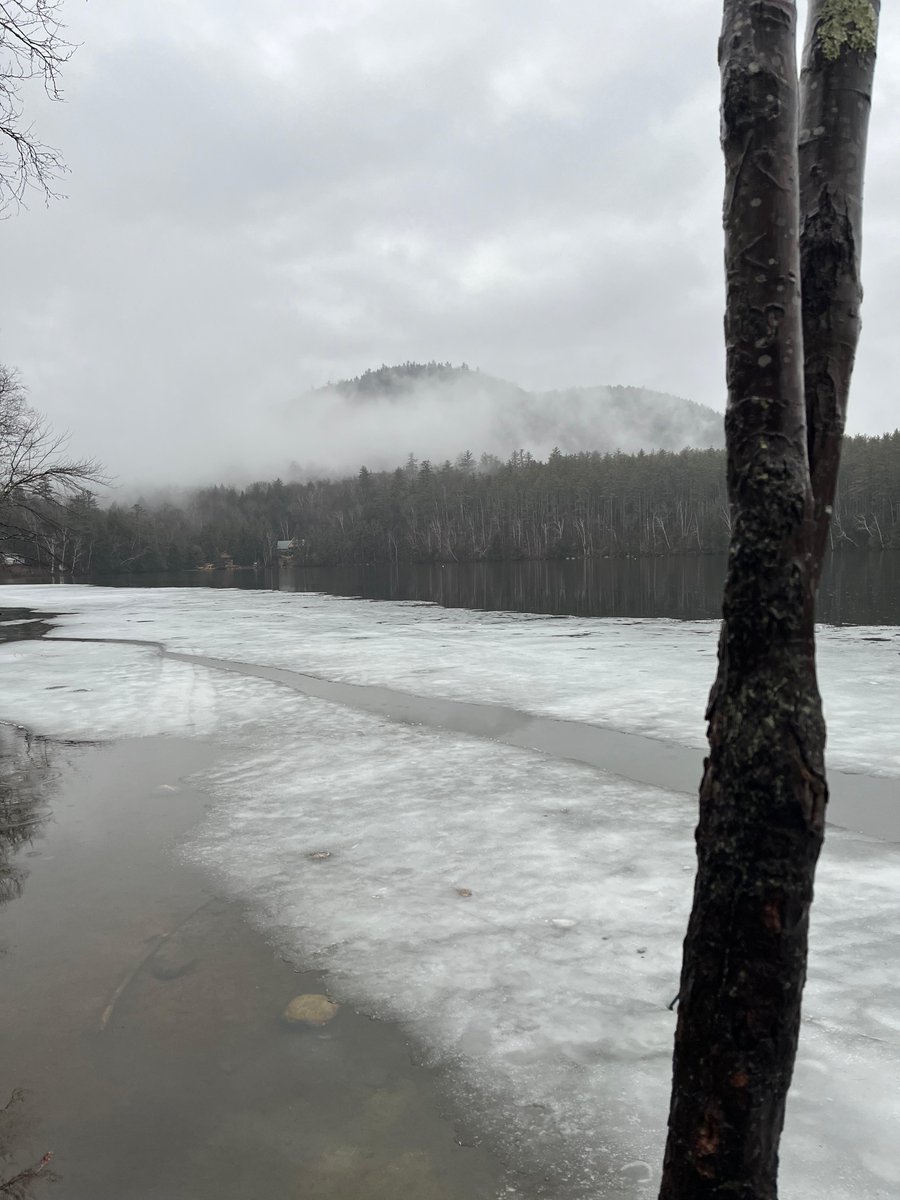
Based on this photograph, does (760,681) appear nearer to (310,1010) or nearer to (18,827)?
(310,1010)

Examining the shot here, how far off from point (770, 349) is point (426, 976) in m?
3.71

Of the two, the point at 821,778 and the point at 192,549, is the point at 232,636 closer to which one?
the point at 821,778

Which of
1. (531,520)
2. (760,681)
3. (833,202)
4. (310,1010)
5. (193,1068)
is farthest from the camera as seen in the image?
(531,520)

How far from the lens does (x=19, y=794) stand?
7.74 m

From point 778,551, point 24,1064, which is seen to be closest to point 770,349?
point 778,551

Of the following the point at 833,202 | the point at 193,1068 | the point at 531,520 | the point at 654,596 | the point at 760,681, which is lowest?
the point at 193,1068

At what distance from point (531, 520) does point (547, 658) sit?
103m

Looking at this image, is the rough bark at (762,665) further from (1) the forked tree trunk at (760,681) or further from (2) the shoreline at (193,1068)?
(2) the shoreline at (193,1068)

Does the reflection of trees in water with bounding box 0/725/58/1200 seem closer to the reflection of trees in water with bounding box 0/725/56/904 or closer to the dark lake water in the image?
the reflection of trees in water with bounding box 0/725/56/904

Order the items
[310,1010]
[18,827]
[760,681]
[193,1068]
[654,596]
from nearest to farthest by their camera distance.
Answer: [760,681] → [193,1068] → [310,1010] → [18,827] → [654,596]

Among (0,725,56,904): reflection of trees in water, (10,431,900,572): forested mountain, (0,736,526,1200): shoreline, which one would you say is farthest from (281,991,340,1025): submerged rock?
(10,431,900,572): forested mountain

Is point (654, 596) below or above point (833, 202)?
below

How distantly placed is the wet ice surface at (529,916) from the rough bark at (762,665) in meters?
1.43

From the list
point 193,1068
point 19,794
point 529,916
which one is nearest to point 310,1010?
point 193,1068
